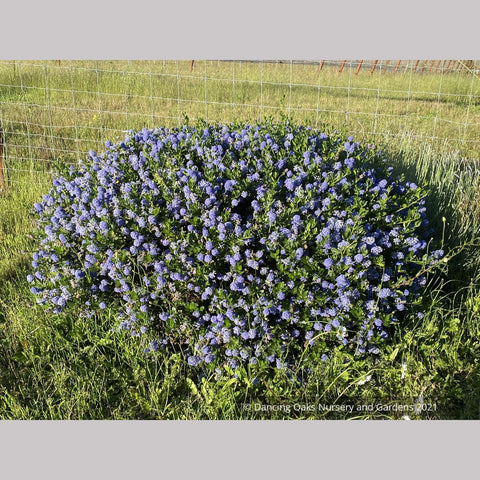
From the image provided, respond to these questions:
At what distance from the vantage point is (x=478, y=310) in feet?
9.39

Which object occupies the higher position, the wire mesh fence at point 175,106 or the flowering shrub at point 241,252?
the wire mesh fence at point 175,106

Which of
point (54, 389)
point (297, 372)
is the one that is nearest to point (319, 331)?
point (297, 372)

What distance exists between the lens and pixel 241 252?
2613 millimetres

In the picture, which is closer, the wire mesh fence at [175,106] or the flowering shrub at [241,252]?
the flowering shrub at [241,252]

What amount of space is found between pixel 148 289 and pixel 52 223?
83 cm

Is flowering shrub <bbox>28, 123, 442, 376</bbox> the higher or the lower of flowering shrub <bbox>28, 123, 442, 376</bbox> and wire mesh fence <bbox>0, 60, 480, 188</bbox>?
the lower

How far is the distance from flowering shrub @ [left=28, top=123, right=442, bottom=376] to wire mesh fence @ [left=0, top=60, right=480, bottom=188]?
2.19 m

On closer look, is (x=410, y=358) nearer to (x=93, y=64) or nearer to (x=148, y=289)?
(x=148, y=289)

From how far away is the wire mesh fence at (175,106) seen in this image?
5.62 metres

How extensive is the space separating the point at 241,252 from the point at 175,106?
19.3 feet

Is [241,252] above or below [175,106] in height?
below

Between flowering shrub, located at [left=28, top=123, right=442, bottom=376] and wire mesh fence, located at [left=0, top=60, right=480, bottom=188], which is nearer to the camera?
flowering shrub, located at [left=28, top=123, right=442, bottom=376]

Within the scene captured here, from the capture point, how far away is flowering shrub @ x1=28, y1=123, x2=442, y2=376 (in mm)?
2508

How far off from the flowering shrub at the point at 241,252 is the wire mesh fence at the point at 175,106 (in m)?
2.19
